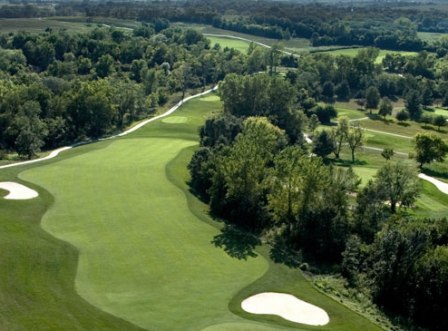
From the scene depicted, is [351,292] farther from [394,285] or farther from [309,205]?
[309,205]

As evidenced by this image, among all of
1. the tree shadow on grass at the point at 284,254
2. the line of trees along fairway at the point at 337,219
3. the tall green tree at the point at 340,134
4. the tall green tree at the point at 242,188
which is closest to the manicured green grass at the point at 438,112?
the tall green tree at the point at 340,134

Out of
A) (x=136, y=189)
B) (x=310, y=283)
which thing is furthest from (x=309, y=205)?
(x=136, y=189)

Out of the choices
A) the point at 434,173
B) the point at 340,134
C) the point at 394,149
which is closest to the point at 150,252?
the point at 434,173

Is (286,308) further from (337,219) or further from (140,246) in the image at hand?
(140,246)

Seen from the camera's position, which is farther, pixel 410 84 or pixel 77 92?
pixel 410 84

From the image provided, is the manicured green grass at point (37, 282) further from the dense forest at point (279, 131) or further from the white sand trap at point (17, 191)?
the dense forest at point (279, 131)

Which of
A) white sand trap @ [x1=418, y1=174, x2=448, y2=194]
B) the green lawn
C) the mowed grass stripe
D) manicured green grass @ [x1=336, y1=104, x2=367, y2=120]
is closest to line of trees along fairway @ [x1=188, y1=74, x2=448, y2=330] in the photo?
the mowed grass stripe

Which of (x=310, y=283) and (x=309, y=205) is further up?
(x=309, y=205)

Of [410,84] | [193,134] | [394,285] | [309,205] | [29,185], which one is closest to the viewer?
[394,285]
